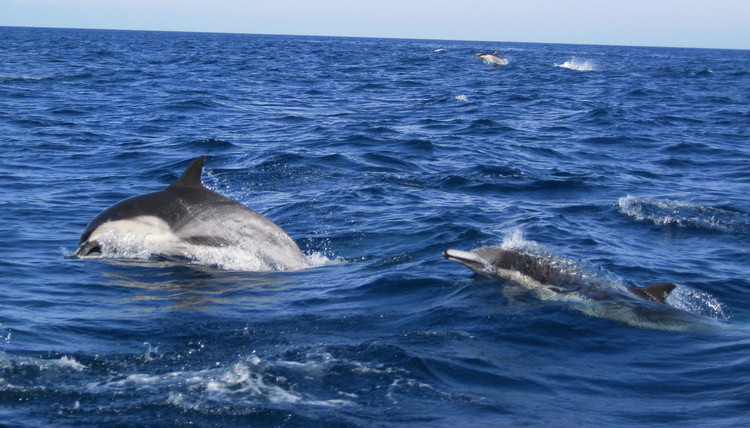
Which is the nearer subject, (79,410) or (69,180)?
(79,410)

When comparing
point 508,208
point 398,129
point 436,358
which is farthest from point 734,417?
point 398,129

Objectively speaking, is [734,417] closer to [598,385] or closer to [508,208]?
[598,385]

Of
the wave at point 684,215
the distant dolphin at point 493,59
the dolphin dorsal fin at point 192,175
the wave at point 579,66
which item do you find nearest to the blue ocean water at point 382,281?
the wave at point 684,215

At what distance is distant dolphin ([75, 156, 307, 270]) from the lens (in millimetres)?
10797

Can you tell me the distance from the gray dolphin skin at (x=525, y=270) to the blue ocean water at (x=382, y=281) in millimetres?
285

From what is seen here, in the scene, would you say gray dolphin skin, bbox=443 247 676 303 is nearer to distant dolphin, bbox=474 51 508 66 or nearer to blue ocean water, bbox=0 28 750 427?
blue ocean water, bbox=0 28 750 427

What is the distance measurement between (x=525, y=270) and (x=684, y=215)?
20.1 ft

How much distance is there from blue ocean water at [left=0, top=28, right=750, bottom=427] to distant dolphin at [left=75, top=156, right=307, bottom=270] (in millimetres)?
329

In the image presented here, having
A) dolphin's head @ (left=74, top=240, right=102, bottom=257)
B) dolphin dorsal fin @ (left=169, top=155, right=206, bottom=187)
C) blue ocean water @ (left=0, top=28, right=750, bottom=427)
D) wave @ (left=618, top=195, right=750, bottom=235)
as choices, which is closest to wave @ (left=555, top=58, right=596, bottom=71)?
blue ocean water @ (left=0, top=28, right=750, bottom=427)

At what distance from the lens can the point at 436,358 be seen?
719 centimetres

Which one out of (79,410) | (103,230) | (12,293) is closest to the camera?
(79,410)

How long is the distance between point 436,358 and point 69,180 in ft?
39.7

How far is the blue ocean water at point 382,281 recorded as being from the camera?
6.30 metres

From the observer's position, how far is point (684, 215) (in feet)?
47.4
